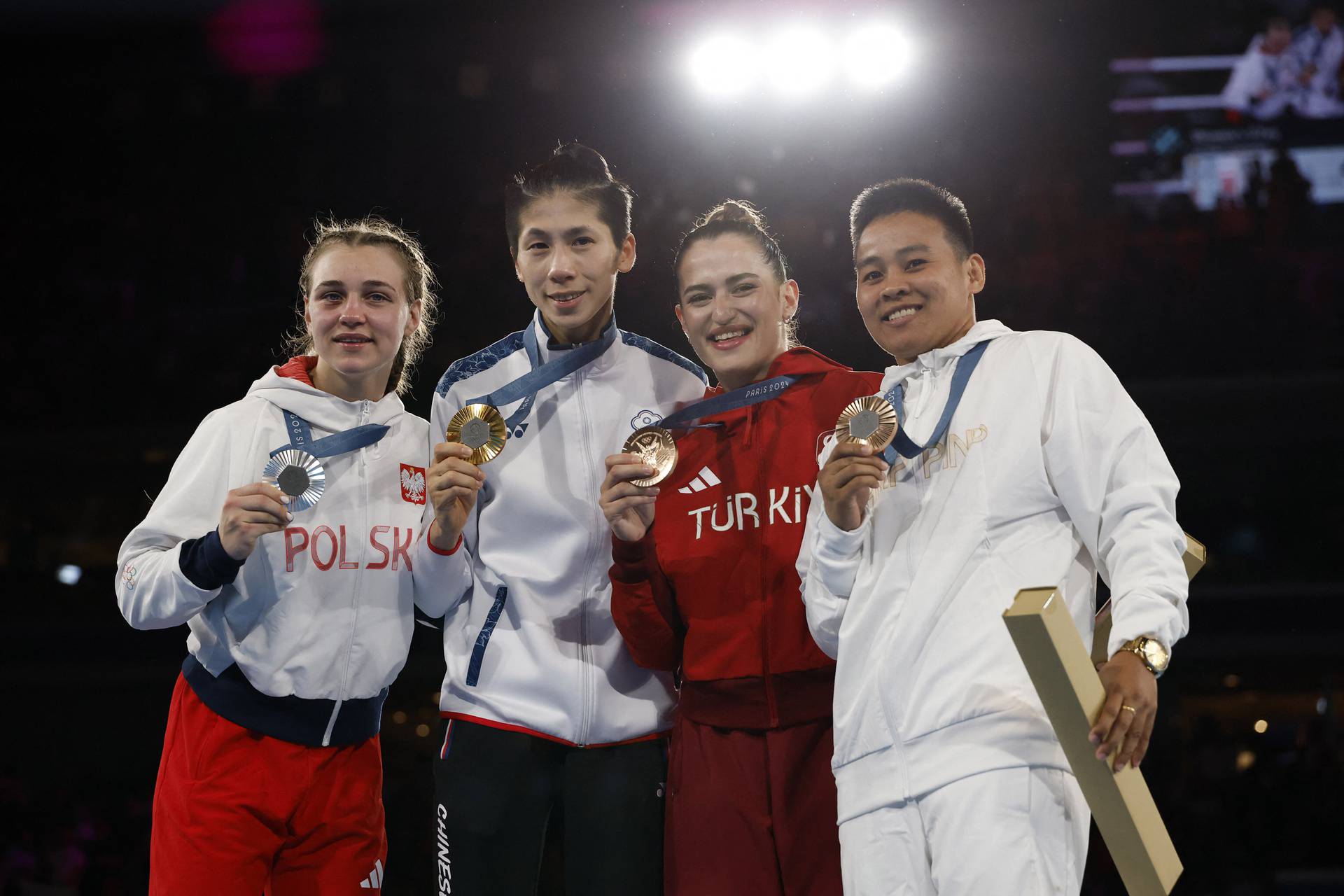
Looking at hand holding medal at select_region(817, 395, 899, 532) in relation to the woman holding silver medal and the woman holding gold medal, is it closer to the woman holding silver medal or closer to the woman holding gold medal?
the woman holding gold medal

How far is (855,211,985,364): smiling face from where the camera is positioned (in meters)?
2.22

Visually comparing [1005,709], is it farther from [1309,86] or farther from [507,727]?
[1309,86]

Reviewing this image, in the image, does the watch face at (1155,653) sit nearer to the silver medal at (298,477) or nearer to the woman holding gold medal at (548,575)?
the woman holding gold medal at (548,575)

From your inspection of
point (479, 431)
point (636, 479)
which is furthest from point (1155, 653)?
point (479, 431)

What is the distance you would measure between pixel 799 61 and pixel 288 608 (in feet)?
16.6

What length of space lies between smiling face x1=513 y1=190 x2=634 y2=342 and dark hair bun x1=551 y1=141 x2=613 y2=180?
83 mm

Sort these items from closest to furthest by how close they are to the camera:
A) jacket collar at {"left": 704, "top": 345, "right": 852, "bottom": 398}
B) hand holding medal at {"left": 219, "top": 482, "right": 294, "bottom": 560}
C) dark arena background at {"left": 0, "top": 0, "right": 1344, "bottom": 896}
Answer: hand holding medal at {"left": 219, "top": 482, "right": 294, "bottom": 560} → jacket collar at {"left": 704, "top": 345, "right": 852, "bottom": 398} → dark arena background at {"left": 0, "top": 0, "right": 1344, "bottom": 896}

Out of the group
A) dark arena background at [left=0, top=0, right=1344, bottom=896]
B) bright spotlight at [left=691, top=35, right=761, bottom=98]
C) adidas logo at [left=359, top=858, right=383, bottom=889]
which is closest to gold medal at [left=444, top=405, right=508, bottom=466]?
adidas logo at [left=359, top=858, right=383, bottom=889]

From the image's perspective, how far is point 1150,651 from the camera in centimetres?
173

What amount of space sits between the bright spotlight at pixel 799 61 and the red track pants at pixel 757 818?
500cm

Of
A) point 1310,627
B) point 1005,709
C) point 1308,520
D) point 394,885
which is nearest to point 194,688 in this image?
point 1005,709

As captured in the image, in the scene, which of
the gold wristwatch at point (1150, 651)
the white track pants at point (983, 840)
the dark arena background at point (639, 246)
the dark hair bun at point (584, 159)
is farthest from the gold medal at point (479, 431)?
the dark arena background at point (639, 246)

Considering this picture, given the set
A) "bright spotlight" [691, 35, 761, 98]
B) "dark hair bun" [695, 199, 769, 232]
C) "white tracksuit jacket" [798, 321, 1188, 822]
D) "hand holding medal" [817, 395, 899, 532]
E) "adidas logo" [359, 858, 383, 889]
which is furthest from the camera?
"bright spotlight" [691, 35, 761, 98]

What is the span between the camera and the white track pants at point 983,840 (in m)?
1.76
